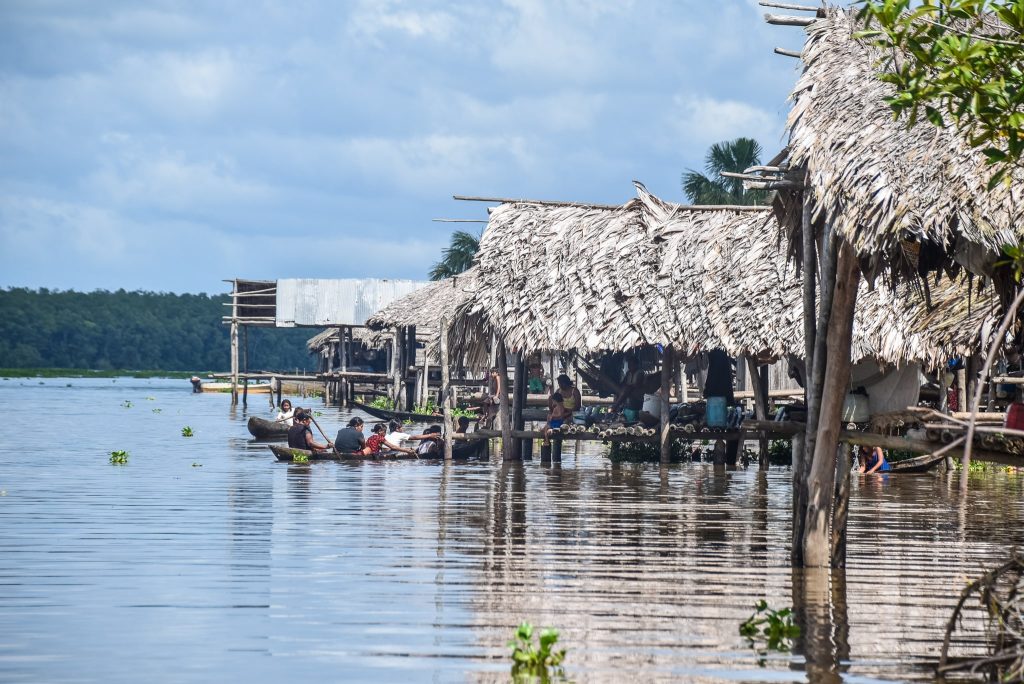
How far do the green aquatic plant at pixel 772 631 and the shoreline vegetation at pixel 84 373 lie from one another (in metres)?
81.6

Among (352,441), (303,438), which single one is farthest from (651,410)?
(303,438)

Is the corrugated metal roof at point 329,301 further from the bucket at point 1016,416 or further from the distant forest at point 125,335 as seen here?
the distant forest at point 125,335

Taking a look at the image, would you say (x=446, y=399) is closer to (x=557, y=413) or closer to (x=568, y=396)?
(x=557, y=413)

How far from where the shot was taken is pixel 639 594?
8.55 m

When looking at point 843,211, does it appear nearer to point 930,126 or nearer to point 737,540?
point 930,126

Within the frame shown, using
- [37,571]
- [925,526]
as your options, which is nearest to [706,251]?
[925,526]

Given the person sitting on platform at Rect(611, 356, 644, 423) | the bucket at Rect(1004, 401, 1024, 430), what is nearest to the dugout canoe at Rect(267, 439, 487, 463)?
the person sitting on platform at Rect(611, 356, 644, 423)

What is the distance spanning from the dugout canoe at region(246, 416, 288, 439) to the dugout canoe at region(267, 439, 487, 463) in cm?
418

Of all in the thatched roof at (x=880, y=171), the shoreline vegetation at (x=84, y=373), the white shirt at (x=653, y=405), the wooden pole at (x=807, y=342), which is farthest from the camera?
the shoreline vegetation at (x=84, y=373)

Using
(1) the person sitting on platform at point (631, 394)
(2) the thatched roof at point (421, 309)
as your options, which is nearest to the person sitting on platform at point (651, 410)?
(1) the person sitting on platform at point (631, 394)

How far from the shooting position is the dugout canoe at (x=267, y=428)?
25.5m

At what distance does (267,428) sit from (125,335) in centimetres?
8155

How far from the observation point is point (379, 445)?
68.0 feet

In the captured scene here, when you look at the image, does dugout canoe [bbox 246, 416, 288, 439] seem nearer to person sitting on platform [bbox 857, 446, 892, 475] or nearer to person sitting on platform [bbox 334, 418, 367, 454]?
person sitting on platform [bbox 334, 418, 367, 454]
